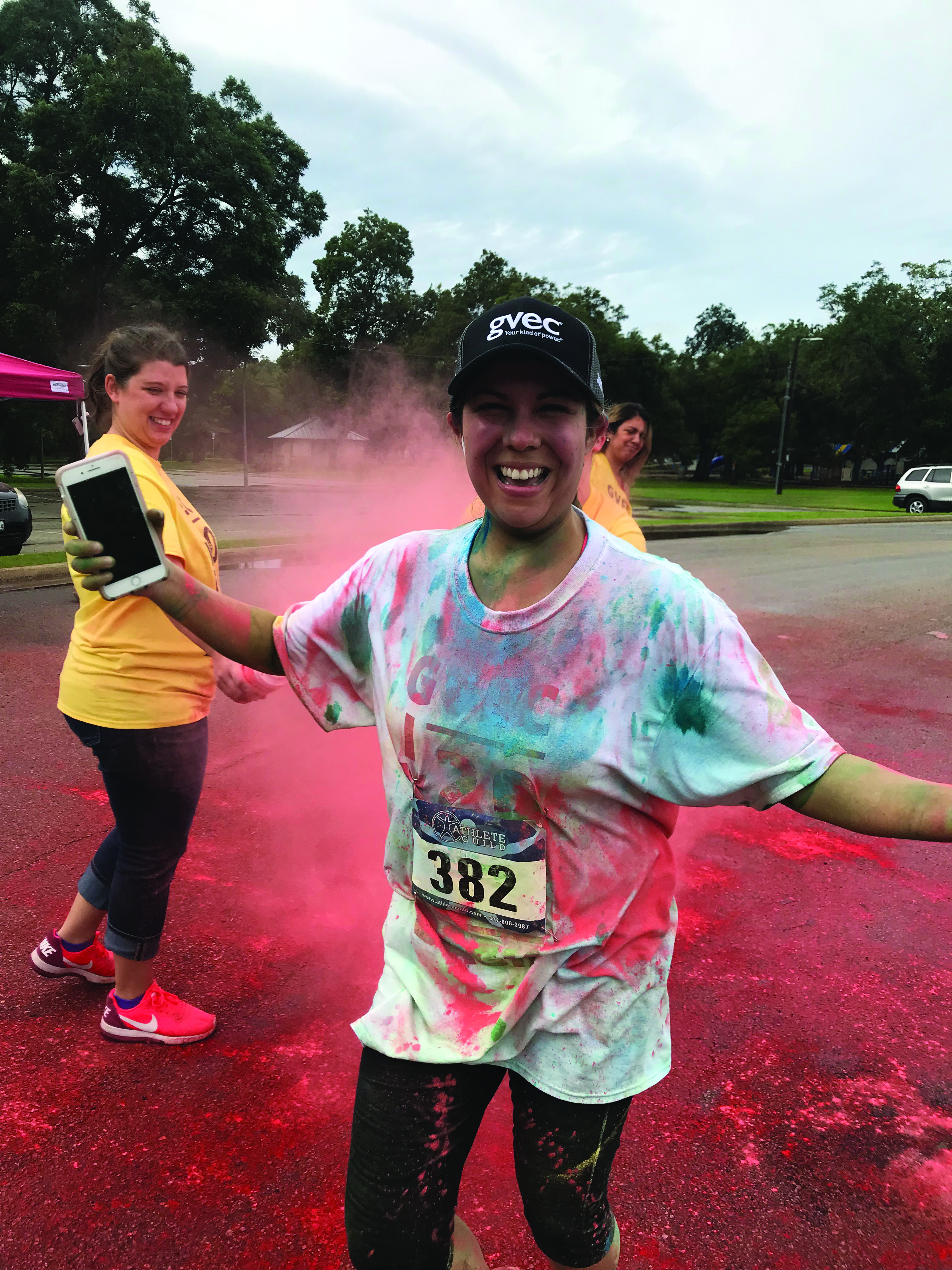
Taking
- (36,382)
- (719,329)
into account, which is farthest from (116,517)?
(719,329)

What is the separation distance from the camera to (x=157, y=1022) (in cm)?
242

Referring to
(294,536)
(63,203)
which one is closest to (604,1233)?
(294,536)

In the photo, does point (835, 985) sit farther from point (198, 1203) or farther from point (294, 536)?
point (294, 536)

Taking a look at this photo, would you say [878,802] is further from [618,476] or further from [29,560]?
[29,560]

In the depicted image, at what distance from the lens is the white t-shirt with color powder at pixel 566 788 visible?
52.6 inches

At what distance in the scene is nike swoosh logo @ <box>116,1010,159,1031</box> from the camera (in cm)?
241

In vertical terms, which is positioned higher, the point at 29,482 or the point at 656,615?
the point at 656,615

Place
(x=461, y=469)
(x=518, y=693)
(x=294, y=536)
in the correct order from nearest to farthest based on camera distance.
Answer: (x=518, y=693) → (x=461, y=469) → (x=294, y=536)

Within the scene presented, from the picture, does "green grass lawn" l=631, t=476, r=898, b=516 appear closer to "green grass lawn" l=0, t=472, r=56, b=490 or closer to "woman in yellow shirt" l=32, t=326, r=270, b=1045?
"green grass lawn" l=0, t=472, r=56, b=490

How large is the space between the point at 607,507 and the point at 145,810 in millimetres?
2227

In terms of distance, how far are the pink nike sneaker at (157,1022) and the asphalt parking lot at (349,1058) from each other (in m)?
0.04

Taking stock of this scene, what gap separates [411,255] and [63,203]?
2831 cm

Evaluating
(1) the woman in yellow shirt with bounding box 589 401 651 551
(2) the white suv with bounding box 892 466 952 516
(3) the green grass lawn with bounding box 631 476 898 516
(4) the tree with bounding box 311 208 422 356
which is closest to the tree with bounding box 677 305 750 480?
(3) the green grass lawn with bounding box 631 476 898 516

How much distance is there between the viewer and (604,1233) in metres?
1.48
